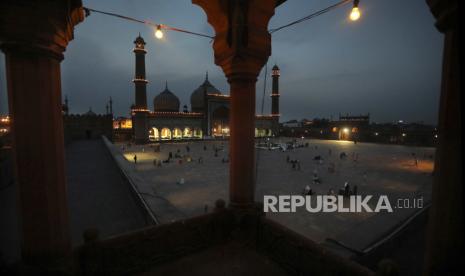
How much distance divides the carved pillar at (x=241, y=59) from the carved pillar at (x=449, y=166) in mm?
2257

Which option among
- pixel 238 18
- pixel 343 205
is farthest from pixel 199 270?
pixel 343 205

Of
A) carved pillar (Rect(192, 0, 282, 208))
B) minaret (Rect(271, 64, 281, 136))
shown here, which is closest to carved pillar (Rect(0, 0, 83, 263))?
carved pillar (Rect(192, 0, 282, 208))

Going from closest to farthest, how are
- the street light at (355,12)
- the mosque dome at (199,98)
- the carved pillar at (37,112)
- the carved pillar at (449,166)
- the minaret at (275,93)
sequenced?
the carved pillar at (449,166) → the carved pillar at (37,112) → the street light at (355,12) → the mosque dome at (199,98) → the minaret at (275,93)

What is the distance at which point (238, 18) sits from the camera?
3082mm

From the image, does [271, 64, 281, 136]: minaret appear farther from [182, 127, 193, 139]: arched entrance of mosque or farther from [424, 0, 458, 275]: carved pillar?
[424, 0, 458, 275]: carved pillar

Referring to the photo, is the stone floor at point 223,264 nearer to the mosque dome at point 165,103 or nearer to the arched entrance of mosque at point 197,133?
the arched entrance of mosque at point 197,133

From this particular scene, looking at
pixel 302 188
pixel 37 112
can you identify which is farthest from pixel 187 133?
pixel 37 112

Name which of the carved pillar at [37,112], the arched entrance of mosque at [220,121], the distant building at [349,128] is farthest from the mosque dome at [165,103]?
the carved pillar at [37,112]

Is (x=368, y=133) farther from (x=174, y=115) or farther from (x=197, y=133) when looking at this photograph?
(x=174, y=115)

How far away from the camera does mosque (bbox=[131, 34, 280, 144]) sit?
33.5 m

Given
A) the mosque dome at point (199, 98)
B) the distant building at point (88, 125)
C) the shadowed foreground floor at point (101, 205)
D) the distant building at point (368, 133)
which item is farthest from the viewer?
the mosque dome at point (199, 98)

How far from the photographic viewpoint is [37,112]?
1.91 metres

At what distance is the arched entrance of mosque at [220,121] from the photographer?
42406mm

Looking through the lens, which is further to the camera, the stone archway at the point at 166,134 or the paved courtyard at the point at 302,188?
the stone archway at the point at 166,134
